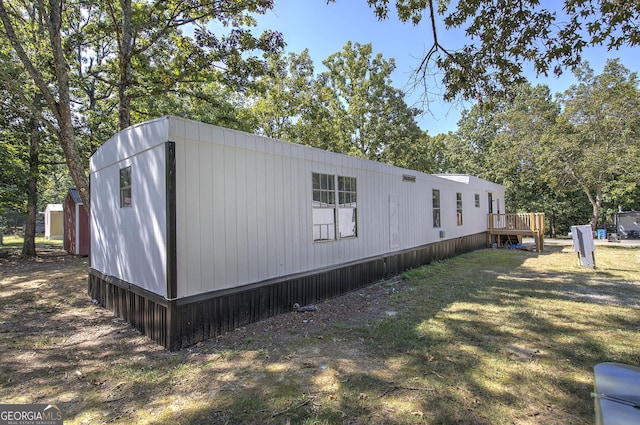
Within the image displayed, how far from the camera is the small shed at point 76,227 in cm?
1254

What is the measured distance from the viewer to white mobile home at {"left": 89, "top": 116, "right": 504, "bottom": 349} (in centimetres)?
384

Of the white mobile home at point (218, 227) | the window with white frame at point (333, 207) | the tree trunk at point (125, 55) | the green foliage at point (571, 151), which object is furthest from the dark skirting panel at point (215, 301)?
the green foliage at point (571, 151)

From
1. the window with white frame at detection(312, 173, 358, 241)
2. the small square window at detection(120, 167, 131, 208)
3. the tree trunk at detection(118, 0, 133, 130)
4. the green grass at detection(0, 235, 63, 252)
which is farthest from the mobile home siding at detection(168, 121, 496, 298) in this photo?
the green grass at detection(0, 235, 63, 252)

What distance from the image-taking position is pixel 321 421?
2367 millimetres

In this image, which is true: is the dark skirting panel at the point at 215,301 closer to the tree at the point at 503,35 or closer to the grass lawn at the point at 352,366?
the grass lawn at the point at 352,366

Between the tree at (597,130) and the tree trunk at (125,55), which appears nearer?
the tree trunk at (125,55)

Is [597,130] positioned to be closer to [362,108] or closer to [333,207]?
[362,108]

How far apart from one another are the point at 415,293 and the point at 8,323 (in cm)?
659

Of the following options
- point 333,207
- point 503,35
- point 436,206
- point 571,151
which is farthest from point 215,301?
point 571,151

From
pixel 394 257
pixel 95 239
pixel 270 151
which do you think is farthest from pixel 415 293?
pixel 95 239

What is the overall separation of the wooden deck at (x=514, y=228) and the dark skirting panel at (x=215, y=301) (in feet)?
32.0

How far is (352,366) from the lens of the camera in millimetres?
3234

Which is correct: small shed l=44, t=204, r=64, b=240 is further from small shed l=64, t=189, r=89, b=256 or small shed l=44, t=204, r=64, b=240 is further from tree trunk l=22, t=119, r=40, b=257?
tree trunk l=22, t=119, r=40, b=257

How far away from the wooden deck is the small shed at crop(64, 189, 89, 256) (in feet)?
56.3
